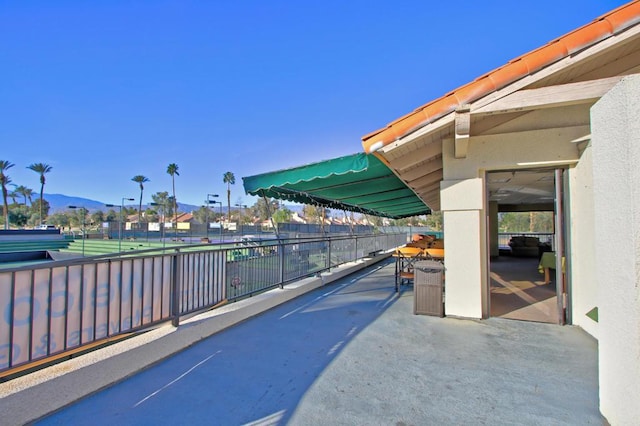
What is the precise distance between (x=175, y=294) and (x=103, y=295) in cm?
76

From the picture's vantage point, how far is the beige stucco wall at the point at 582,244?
11.7 feet

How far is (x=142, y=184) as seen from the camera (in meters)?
56.6

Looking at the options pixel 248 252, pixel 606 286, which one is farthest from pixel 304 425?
pixel 248 252

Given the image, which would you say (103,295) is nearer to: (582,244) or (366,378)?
(366,378)

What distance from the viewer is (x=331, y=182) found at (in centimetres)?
573

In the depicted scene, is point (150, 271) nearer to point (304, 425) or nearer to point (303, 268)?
point (304, 425)

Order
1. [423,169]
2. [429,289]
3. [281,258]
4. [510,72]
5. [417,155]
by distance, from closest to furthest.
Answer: [510,72]
[429,289]
[417,155]
[281,258]
[423,169]

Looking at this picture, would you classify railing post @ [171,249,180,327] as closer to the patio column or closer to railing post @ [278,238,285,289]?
railing post @ [278,238,285,289]

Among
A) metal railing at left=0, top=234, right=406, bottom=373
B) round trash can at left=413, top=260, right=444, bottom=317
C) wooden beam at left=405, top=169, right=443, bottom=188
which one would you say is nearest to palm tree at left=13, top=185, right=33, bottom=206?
metal railing at left=0, top=234, right=406, bottom=373

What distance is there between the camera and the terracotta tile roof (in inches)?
112

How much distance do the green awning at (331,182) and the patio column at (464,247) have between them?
1.21 meters

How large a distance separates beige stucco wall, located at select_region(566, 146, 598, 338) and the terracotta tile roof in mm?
1279

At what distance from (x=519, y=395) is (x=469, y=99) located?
2952 millimetres

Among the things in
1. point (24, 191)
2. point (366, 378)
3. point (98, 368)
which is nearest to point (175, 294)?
point (98, 368)
